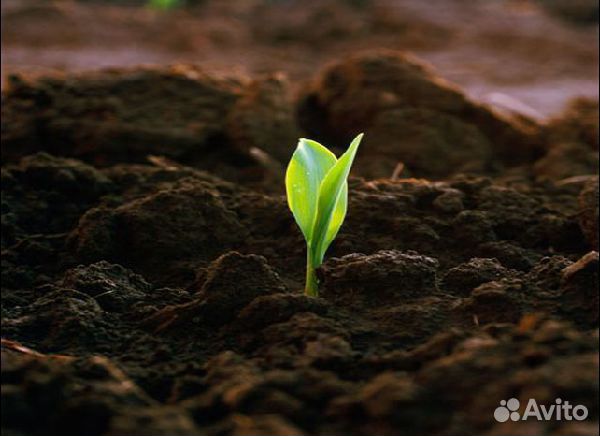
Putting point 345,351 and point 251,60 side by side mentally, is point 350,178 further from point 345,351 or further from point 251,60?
point 251,60

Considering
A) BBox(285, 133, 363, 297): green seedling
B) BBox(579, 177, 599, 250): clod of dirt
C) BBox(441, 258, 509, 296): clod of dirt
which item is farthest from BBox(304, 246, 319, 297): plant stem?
BBox(579, 177, 599, 250): clod of dirt

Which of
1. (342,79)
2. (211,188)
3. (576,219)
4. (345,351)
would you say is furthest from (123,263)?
(342,79)

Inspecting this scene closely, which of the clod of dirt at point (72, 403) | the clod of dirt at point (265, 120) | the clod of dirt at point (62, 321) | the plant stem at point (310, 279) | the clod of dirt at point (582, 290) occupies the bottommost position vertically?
the clod of dirt at point (62, 321)

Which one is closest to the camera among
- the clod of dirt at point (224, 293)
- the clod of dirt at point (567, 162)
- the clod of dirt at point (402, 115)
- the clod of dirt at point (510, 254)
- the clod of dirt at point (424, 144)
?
the clod of dirt at point (224, 293)

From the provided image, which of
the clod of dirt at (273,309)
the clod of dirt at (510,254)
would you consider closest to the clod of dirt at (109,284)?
the clod of dirt at (273,309)

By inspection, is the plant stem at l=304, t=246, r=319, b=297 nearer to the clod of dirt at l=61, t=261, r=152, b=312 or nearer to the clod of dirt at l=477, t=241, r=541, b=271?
the clod of dirt at l=61, t=261, r=152, b=312

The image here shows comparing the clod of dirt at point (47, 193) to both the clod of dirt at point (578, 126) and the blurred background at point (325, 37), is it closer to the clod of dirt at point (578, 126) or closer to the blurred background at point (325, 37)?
the clod of dirt at point (578, 126)

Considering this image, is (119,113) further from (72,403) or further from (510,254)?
(72,403)

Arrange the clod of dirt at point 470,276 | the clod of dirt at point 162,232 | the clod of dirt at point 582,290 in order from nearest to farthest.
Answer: the clod of dirt at point 582,290, the clod of dirt at point 470,276, the clod of dirt at point 162,232

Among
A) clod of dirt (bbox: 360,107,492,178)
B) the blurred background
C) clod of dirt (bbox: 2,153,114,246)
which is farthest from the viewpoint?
the blurred background
